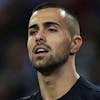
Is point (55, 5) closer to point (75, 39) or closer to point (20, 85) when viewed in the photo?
point (75, 39)

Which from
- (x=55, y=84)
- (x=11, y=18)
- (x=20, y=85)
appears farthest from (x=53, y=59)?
(x=11, y=18)

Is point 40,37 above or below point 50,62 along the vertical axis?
above

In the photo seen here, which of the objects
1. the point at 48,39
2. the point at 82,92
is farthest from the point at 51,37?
the point at 82,92

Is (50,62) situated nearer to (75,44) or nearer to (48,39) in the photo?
(48,39)

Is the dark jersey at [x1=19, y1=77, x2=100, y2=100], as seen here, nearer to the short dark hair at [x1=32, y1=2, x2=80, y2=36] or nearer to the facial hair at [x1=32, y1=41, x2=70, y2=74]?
the facial hair at [x1=32, y1=41, x2=70, y2=74]

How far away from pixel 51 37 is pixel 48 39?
0.08 ft

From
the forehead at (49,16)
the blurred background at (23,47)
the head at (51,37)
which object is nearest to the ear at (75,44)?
the head at (51,37)

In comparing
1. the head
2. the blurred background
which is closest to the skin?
the head

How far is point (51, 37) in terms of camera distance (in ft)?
8.46

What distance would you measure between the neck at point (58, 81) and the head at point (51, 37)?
5 centimetres

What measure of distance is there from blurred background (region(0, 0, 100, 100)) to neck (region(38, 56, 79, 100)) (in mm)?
1919

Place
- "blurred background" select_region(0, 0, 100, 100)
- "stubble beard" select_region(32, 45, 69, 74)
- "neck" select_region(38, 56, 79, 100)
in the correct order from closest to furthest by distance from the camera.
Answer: "stubble beard" select_region(32, 45, 69, 74), "neck" select_region(38, 56, 79, 100), "blurred background" select_region(0, 0, 100, 100)

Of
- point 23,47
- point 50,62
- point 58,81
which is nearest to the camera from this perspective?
point 50,62

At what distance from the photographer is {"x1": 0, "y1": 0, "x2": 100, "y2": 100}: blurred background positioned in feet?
15.2
